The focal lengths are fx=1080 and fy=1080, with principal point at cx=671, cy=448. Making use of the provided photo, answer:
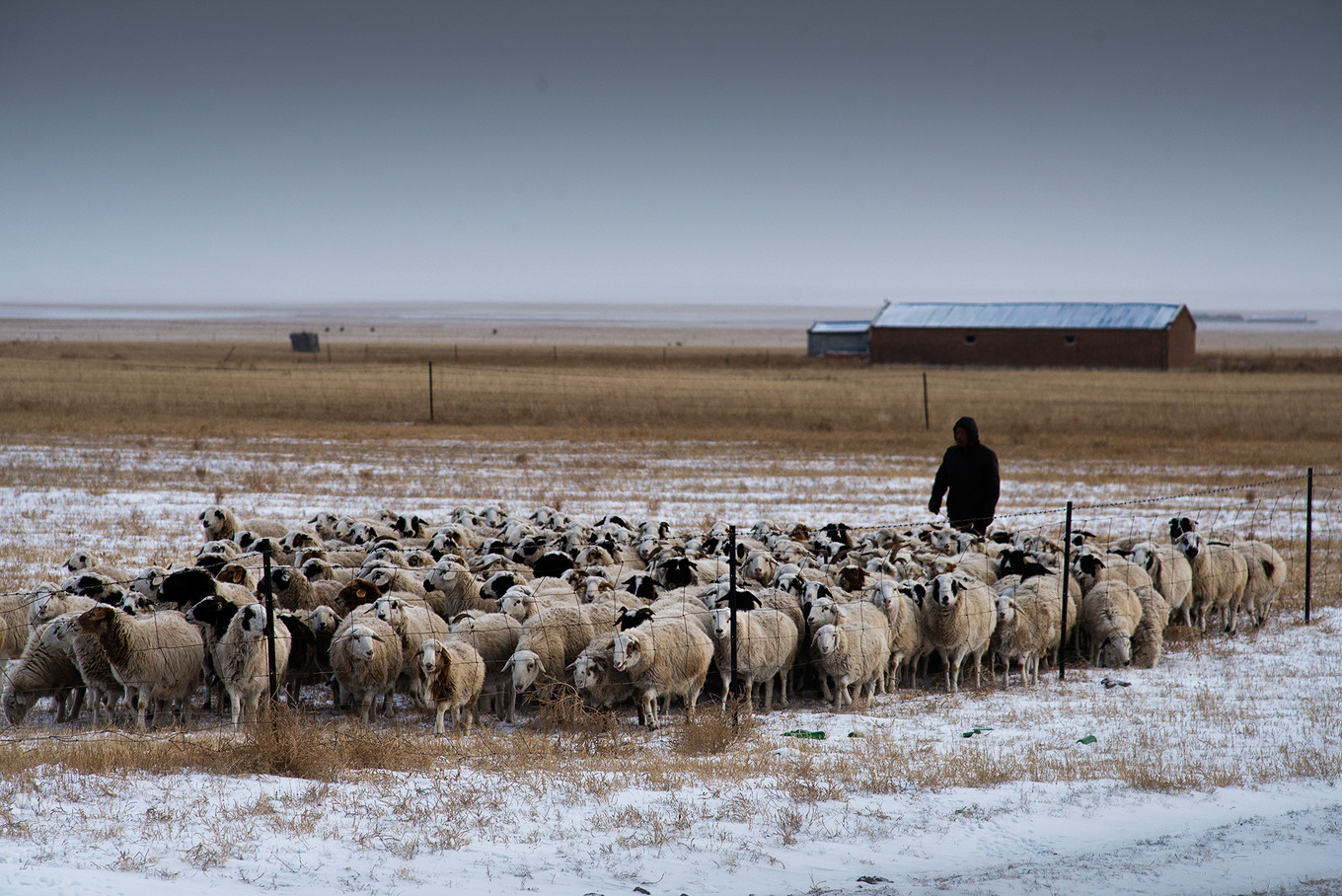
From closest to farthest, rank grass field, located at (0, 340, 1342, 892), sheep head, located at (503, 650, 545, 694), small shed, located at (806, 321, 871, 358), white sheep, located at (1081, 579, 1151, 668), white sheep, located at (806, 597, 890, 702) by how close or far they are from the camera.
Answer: grass field, located at (0, 340, 1342, 892) → sheep head, located at (503, 650, 545, 694) → white sheep, located at (806, 597, 890, 702) → white sheep, located at (1081, 579, 1151, 668) → small shed, located at (806, 321, 871, 358)

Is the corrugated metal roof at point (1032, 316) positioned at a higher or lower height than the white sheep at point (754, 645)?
higher

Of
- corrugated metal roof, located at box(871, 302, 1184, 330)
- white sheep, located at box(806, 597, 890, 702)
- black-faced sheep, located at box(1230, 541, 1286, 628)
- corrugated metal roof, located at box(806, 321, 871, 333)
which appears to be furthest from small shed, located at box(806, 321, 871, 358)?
white sheep, located at box(806, 597, 890, 702)

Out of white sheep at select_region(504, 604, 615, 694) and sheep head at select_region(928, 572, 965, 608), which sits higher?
sheep head at select_region(928, 572, 965, 608)

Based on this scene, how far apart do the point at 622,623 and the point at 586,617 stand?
539mm

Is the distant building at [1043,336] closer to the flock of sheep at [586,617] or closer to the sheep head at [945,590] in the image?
the flock of sheep at [586,617]

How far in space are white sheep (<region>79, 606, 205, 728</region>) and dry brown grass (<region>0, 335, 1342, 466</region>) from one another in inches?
856

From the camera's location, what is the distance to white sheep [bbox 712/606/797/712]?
32.6 ft

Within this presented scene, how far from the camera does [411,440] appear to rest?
1197 inches

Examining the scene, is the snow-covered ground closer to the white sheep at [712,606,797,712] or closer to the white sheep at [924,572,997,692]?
the white sheep at [924,572,997,692]

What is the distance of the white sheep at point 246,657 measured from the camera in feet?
29.7

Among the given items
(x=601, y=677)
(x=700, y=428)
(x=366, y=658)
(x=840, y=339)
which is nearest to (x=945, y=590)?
(x=601, y=677)

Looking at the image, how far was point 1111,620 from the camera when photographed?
11281 millimetres

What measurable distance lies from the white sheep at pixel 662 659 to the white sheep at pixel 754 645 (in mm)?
228

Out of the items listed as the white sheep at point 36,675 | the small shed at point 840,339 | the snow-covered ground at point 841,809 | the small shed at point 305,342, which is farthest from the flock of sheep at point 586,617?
the small shed at point 305,342
